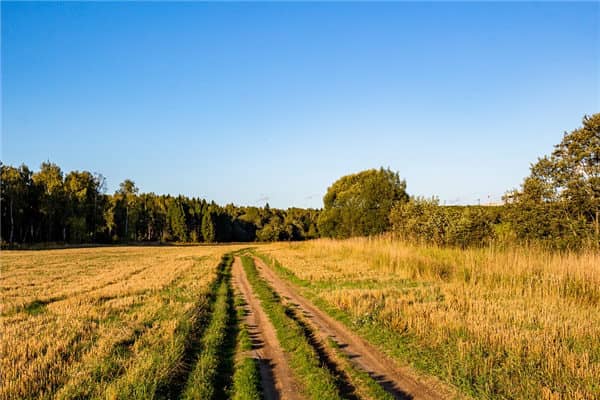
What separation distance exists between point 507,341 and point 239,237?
10628 centimetres

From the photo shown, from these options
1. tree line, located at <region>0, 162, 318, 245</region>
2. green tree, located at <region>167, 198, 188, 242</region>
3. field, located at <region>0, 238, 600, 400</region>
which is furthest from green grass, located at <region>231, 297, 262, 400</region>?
green tree, located at <region>167, 198, 188, 242</region>

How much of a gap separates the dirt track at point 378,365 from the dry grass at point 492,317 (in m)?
0.35

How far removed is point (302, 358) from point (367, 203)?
4021 cm

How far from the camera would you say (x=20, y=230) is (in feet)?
222

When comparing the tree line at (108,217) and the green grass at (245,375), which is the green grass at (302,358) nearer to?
the green grass at (245,375)

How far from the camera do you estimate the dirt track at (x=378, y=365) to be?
5.82 m

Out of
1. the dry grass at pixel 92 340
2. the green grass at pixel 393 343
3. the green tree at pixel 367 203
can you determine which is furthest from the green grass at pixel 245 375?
the green tree at pixel 367 203

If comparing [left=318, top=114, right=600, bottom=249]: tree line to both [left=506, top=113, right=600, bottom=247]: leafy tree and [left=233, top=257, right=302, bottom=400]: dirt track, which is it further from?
[left=233, top=257, right=302, bottom=400]: dirt track

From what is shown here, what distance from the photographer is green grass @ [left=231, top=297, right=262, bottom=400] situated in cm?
547

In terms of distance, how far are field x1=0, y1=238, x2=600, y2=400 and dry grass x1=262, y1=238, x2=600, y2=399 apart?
0.04 metres

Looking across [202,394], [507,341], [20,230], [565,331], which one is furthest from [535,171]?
[20,230]

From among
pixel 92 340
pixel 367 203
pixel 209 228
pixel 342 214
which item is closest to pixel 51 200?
pixel 209 228

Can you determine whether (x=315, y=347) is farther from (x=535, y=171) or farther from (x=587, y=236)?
(x=535, y=171)

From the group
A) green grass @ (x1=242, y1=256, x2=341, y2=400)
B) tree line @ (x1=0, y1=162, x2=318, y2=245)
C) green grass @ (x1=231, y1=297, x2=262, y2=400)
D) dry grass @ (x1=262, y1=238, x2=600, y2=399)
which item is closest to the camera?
green grass @ (x1=231, y1=297, x2=262, y2=400)
